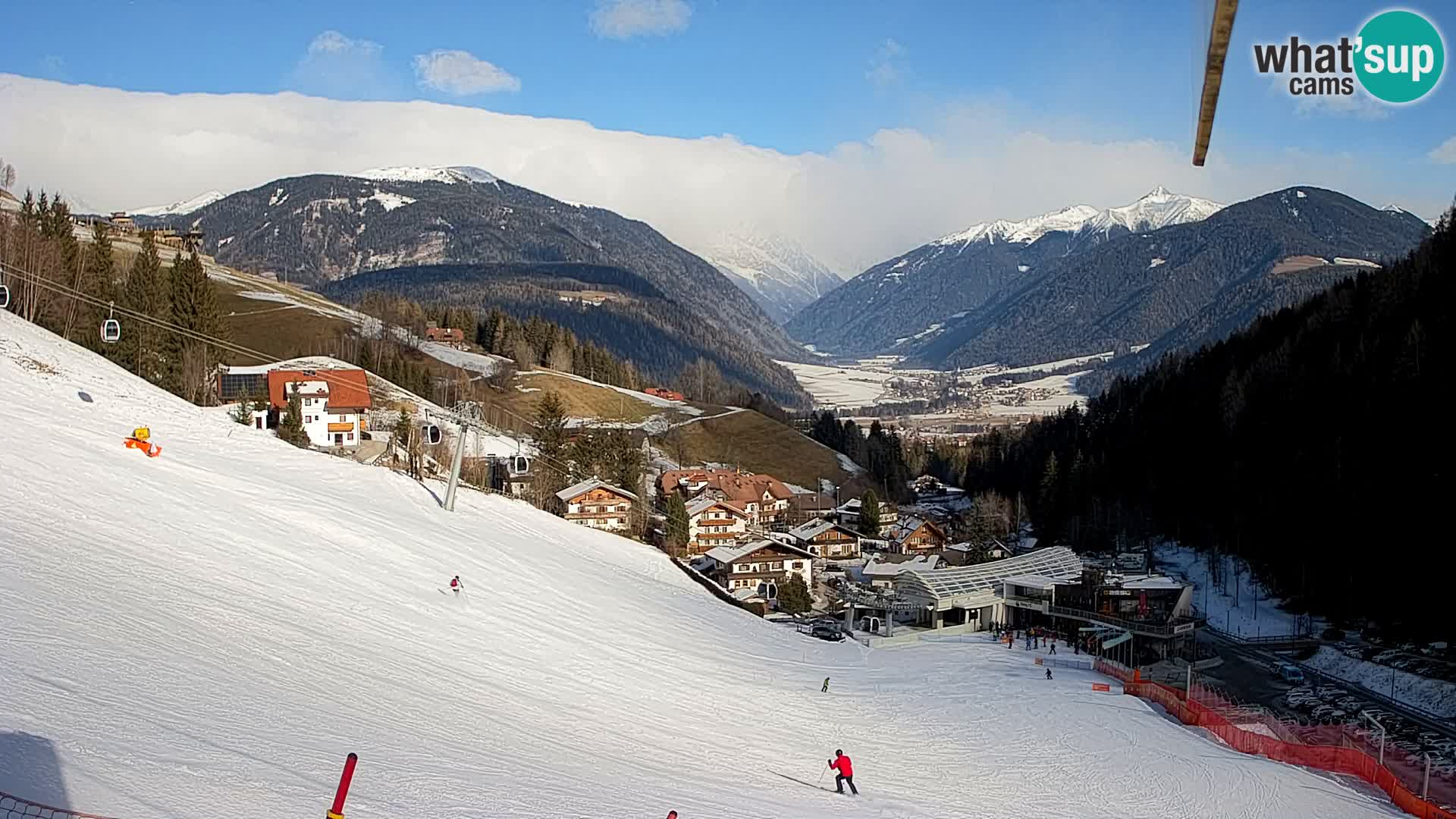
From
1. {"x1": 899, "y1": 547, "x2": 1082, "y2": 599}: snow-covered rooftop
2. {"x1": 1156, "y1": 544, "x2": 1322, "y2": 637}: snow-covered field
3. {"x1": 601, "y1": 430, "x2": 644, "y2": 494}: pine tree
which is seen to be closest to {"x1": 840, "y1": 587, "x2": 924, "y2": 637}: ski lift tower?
{"x1": 899, "y1": 547, "x2": 1082, "y2": 599}: snow-covered rooftop

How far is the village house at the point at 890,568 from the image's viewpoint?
67.7 meters

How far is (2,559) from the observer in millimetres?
17266

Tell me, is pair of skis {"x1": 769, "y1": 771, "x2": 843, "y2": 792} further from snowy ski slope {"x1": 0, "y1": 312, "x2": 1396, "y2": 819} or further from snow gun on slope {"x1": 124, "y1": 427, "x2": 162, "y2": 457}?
snow gun on slope {"x1": 124, "y1": 427, "x2": 162, "y2": 457}

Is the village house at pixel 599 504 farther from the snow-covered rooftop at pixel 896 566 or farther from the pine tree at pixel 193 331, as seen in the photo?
the pine tree at pixel 193 331

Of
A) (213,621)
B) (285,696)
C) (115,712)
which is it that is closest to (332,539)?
(213,621)

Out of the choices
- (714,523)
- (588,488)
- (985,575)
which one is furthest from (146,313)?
(985,575)

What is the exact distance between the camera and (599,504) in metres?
73.1

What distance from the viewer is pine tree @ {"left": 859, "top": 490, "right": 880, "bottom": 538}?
3553 inches

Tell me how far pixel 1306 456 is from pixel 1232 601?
1159 centimetres

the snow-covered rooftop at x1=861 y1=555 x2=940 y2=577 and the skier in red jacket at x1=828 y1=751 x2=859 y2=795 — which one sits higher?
the skier in red jacket at x1=828 y1=751 x2=859 y2=795

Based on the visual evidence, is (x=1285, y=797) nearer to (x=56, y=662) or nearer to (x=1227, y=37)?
(x=1227, y=37)

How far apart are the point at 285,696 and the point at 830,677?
799 inches

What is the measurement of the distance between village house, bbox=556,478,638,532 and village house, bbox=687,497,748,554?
306 inches

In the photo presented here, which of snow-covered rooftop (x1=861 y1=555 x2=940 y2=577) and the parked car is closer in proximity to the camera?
the parked car
